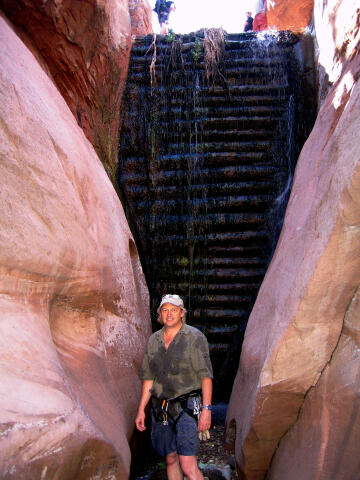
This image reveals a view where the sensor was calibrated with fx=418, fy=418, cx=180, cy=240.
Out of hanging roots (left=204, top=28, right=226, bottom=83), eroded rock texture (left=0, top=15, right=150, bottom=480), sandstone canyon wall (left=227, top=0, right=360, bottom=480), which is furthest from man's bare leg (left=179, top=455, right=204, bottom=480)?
hanging roots (left=204, top=28, right=226, bottom=83)

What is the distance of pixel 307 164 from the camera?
3.78 meters

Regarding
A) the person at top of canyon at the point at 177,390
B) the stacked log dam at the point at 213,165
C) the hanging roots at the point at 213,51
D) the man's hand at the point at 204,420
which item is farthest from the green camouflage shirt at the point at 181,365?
the hanging roots at the point at 213,51

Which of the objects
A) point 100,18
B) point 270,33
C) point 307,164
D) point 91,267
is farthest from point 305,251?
point 270,33

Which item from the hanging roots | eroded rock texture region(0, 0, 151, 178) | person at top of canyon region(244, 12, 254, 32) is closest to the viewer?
eroded rock texture region(0, 0, 151, 178)

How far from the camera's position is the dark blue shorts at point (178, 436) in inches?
104

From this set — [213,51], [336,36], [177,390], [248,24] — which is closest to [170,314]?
[177,390]

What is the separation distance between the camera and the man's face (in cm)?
281

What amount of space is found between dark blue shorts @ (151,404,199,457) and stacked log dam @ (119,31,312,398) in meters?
3.14

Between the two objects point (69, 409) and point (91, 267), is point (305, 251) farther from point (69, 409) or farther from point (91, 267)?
point (69, 409)

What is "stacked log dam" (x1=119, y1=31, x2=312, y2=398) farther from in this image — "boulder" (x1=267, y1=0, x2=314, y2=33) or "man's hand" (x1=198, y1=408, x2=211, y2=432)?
"boulder" (x1=267, y1=0, x2=314, y2=33)

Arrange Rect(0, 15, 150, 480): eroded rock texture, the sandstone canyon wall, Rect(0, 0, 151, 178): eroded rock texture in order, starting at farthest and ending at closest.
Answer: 1. Rect(0, 0, 151, 178): eroded rock texture
2. the sandstone canyon wall
3. Rect(0, 15, 150, 480): eroded rock texture

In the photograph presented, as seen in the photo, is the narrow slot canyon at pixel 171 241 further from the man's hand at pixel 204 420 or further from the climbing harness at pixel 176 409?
the man's hand at pixel 204 420

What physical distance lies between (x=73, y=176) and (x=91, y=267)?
0.71m

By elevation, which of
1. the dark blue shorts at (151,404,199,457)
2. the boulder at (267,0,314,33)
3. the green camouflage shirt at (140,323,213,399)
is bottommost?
the dark blue shorts at (151,404,199,457)
